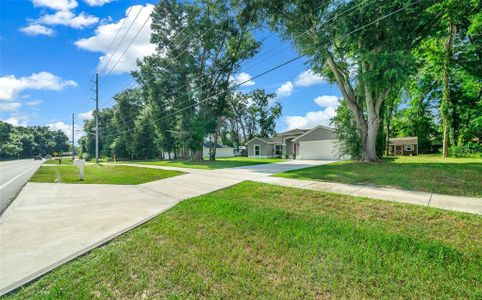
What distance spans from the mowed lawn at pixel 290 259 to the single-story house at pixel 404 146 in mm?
34490

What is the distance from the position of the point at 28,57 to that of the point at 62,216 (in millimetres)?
11215

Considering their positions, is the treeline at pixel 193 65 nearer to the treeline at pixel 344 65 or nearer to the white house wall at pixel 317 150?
the treeline at pixel 344 65

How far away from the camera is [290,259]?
120 inches

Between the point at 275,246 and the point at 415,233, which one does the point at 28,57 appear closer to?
the point at 275,246

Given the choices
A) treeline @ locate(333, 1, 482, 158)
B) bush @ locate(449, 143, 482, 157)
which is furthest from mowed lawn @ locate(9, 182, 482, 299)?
bush @ locate(449, 143, 482, 157)

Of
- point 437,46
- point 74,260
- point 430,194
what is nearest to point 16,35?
point 74,260

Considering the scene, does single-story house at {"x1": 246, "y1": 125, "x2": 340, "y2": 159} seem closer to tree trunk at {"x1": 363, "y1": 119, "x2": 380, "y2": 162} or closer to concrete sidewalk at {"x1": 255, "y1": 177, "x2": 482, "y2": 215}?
tree trunk at {"x1": 363, "y1": 119, "x2": 380, "y2": 162}

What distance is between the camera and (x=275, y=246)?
3.42 metres

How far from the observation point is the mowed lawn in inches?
96.7

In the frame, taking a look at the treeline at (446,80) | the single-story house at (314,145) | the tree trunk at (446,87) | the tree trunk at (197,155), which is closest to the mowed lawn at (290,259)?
the treeline at (446,80)

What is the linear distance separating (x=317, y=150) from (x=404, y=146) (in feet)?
59.9

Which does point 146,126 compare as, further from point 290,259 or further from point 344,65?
point 290,259

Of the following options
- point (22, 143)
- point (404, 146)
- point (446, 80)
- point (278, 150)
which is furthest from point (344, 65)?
point (22, 143)

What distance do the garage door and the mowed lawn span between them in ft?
64.0
